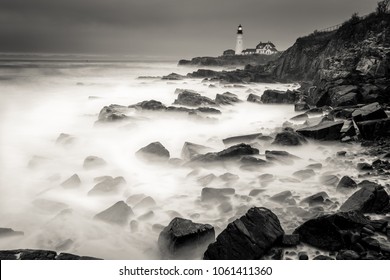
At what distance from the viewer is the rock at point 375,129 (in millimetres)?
7730

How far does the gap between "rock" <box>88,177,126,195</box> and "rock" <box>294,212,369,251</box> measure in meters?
3.73

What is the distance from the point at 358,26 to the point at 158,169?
2252 cm

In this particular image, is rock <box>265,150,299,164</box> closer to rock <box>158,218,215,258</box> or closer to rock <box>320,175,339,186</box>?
rock <box>320,175,339,186</box>

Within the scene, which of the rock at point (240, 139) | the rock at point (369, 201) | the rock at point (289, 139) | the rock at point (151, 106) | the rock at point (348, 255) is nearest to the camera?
the rock at point (348, 255)

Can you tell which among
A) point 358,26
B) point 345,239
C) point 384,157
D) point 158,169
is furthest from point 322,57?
point 345,239

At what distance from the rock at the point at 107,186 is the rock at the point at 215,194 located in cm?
180

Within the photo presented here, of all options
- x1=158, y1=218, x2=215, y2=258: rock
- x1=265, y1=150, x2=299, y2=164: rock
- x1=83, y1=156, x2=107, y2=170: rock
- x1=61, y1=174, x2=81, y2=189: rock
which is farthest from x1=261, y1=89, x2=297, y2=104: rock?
x1=158, y1=218, x2=215, y2=258: rock

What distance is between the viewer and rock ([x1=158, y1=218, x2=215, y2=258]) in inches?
155

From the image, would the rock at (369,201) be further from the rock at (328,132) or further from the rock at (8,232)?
the rock at (8,232)

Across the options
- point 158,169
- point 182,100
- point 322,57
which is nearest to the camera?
point 158,169

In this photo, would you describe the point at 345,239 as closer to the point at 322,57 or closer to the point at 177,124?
the point at 177,124

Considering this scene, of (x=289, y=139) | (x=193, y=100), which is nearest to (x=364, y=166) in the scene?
(x=289, y=139)

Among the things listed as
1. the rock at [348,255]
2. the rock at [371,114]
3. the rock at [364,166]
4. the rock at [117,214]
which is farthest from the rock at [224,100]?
the rock at [348,255]

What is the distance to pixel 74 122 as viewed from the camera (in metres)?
11.7
